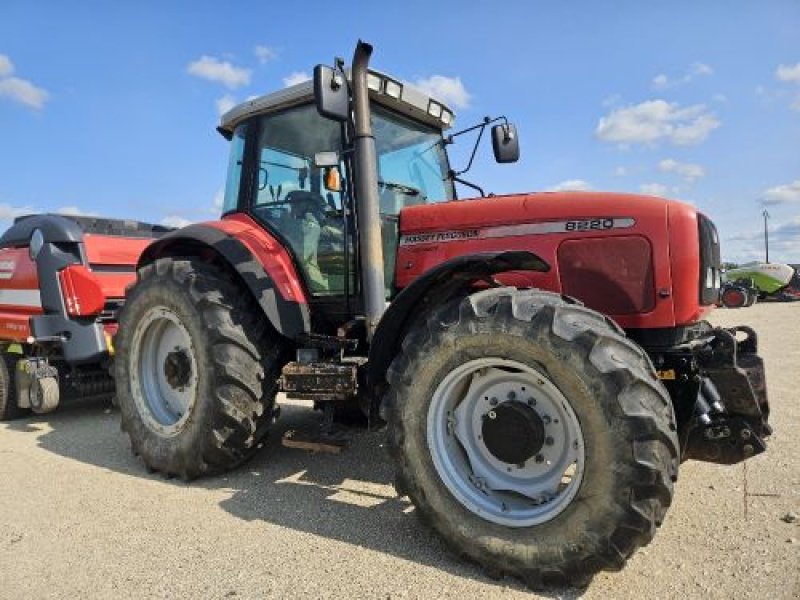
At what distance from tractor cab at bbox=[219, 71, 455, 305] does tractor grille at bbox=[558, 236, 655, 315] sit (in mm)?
1204

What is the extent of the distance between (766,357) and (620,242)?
7.55 meters

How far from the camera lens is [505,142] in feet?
15.8

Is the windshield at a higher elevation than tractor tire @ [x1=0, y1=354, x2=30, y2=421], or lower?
higher

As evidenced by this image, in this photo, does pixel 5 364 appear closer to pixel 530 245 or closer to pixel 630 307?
pixel 530 245

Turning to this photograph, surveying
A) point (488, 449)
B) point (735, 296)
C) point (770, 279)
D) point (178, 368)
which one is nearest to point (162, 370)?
point (178, 368)

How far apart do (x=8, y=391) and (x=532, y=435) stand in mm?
5625

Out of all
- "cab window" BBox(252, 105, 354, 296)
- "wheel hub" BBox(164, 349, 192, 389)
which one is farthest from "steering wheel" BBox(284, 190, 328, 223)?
"wheel hub" BBox(164, 349, 192, 389)

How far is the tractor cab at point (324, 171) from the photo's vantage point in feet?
13.4

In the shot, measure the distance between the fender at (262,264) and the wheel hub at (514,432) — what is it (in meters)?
1.61

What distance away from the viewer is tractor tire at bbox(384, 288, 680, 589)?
2559 mm

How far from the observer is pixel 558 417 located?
2949mm

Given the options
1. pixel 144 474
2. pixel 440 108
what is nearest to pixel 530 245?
pixel 440 108

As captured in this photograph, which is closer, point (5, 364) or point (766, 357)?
point (5, 364)

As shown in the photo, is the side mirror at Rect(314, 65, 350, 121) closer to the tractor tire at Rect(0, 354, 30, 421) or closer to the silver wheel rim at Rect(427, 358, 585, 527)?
the silver wheel rim at Rect(427, 358, 585, 527)
